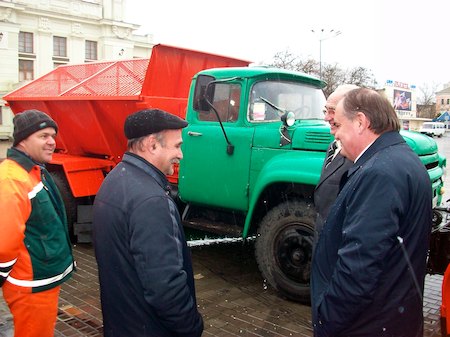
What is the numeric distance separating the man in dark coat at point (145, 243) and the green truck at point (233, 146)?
8.29ft

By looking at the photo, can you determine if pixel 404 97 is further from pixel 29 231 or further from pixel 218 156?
pixel 29 231

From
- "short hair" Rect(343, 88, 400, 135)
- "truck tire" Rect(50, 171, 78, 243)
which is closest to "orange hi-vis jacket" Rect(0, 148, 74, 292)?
"short hair" Rect(343, 88, 400, 135)

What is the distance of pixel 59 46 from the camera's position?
43.8m

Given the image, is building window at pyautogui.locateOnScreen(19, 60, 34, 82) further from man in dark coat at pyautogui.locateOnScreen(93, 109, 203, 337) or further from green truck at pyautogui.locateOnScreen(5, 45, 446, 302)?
man in dark coat at pyautogui.locateOnScreen(93, 109, 203, 337)

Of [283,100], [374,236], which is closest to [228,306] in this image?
[283,100]

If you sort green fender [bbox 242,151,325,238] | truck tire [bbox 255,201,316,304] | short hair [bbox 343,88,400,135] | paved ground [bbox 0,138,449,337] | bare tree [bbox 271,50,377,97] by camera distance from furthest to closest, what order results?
1. bare tree [bbox 271,50,377,97]
2. truck tire [bbox 255,201,316,304]
3. green fender [bbox 242,151,325,238]
4. paved ground [bbox 0,138,449,337]
5. short hair [bbox 343,88,400,135]

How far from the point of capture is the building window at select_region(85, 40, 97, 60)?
149 feet

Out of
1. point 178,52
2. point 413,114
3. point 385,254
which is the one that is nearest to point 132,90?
point 178,52

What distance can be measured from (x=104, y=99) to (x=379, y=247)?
515 cm

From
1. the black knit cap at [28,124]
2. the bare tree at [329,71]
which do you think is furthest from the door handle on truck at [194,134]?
the bare tree at [329,71]

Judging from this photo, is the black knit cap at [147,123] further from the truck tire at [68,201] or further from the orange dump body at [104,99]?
the truck tire at [68,201]

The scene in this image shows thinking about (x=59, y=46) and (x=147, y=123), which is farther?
(x=59, y=46)

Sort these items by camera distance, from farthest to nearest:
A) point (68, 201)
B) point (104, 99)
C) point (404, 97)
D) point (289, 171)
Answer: point (404, 97) → point (68, 201) → point (104, 99) → point (289, 171)

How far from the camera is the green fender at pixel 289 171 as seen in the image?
4391mm
